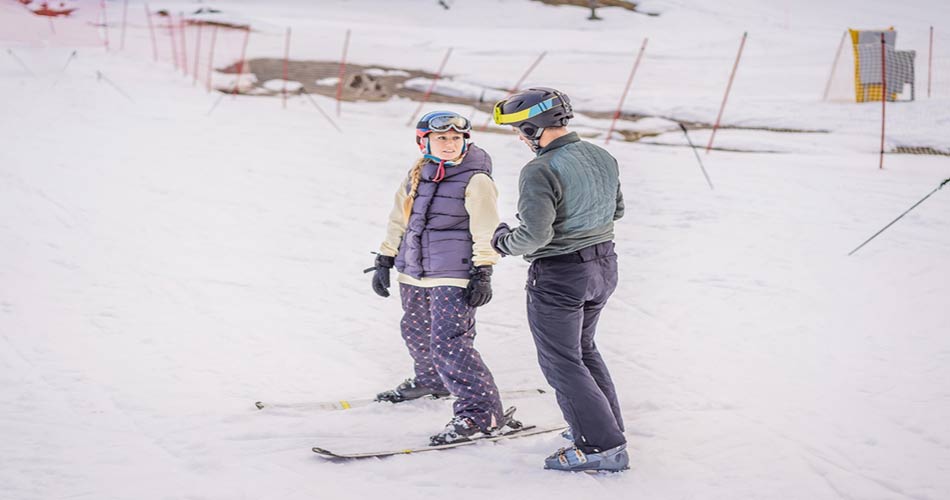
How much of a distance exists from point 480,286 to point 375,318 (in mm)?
2587

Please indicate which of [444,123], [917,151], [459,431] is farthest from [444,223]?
[917,151]

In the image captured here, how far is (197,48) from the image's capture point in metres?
22.0

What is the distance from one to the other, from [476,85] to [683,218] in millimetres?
11333

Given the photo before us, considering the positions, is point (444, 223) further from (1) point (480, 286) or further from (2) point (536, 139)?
(2) point (536, 139)

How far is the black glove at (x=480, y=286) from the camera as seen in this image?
3.70m

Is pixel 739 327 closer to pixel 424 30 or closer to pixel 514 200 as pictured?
pixel 514 200

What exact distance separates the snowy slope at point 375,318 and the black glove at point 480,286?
2.24 feet

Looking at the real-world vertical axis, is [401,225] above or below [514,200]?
above

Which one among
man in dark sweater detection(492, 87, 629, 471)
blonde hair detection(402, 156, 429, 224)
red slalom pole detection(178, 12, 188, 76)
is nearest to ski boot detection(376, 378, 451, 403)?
blonde hair detection(402, 156, 429, 224)

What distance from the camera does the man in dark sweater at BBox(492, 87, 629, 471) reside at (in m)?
3.25

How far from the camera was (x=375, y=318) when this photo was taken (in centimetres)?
614

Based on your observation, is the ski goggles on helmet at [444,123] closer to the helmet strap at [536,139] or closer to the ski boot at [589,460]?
the helmet strap at [536,139]

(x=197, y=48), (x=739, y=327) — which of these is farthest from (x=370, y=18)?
(x=739, y=327)

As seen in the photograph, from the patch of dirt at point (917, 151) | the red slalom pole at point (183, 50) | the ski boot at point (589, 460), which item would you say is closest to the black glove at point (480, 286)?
the ski boot at point (589, 460)
